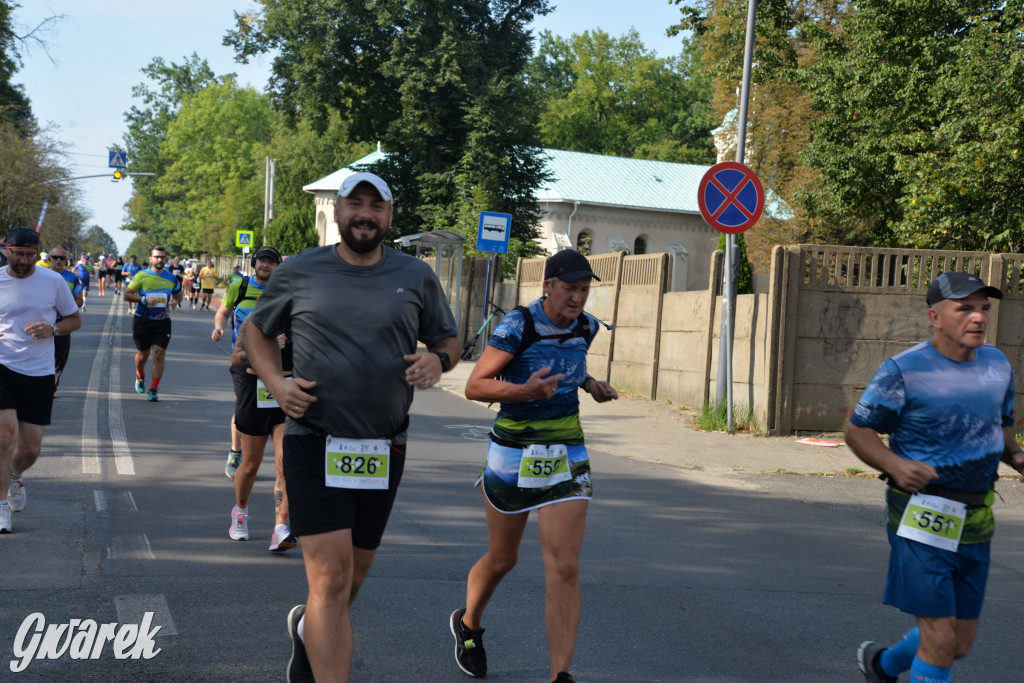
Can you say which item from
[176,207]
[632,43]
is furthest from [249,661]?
[176,207]

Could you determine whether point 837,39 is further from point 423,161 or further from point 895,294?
point 423,161

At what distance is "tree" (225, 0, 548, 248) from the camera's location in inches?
1590

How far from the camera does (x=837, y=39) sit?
2622cm

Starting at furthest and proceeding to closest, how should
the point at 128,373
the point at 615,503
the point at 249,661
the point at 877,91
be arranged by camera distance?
1. the point at 877,91
2. the point at 128,373
3. the point at 615,503
4. the point at 249,661

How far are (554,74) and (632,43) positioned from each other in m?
7.21

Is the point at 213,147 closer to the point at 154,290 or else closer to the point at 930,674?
the point at 154,290

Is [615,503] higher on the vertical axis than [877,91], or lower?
lower

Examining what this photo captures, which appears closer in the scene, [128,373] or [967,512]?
[967,512]

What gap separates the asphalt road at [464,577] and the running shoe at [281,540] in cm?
8

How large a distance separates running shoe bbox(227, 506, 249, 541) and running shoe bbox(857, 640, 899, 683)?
13.2 feet

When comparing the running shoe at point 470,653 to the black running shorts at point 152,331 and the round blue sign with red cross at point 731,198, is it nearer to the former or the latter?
the round blue sign with red cross at point 731,198

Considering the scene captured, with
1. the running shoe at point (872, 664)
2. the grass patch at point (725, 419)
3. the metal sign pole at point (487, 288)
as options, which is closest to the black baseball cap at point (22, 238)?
the running shoe at point (872, 664)

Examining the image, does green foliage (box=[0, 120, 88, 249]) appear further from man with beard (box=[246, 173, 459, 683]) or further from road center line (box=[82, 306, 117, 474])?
man with beard (box=[246, 173, 459, 683])

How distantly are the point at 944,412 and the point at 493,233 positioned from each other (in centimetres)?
1768
